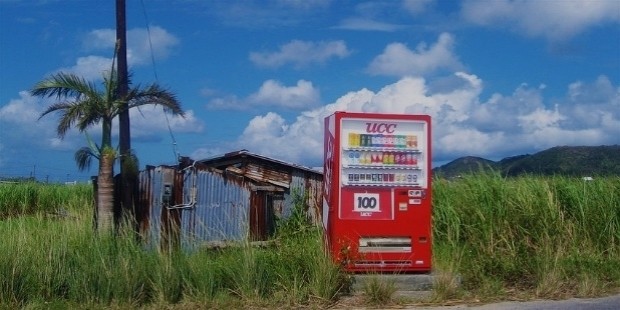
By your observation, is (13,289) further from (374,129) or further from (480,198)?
(480,198)

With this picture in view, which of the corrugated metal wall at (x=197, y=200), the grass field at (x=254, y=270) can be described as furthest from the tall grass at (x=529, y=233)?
the corrugated metal wall at (x=197, y=200)

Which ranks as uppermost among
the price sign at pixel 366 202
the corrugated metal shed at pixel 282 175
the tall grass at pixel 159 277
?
the corrugated metal shed at pixel 282 175

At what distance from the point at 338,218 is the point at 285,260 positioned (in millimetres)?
916

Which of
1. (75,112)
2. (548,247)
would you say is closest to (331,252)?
(548,247)

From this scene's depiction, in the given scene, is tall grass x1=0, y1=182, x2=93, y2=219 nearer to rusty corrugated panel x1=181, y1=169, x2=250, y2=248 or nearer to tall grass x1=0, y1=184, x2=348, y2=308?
rusty corrugated panel x1=181, y1=169, x2=250, y2=248

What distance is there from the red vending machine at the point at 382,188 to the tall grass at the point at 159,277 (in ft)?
2.16

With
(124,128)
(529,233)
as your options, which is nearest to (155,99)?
(124,128)

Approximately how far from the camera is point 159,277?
9438 millimetres

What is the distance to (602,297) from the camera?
10047 mm

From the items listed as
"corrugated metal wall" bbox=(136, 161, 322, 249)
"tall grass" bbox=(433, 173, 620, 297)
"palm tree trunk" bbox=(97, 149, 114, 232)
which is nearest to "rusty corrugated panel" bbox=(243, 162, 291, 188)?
"corrugated metal wall" bbox=(136, 161, 322, 249)

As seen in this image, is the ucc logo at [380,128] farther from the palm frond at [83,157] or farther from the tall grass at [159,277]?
the palm frond at [83,157]

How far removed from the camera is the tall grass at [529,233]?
10422mm

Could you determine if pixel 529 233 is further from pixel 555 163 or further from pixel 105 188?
pixel 105 188

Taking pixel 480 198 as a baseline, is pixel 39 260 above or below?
below
